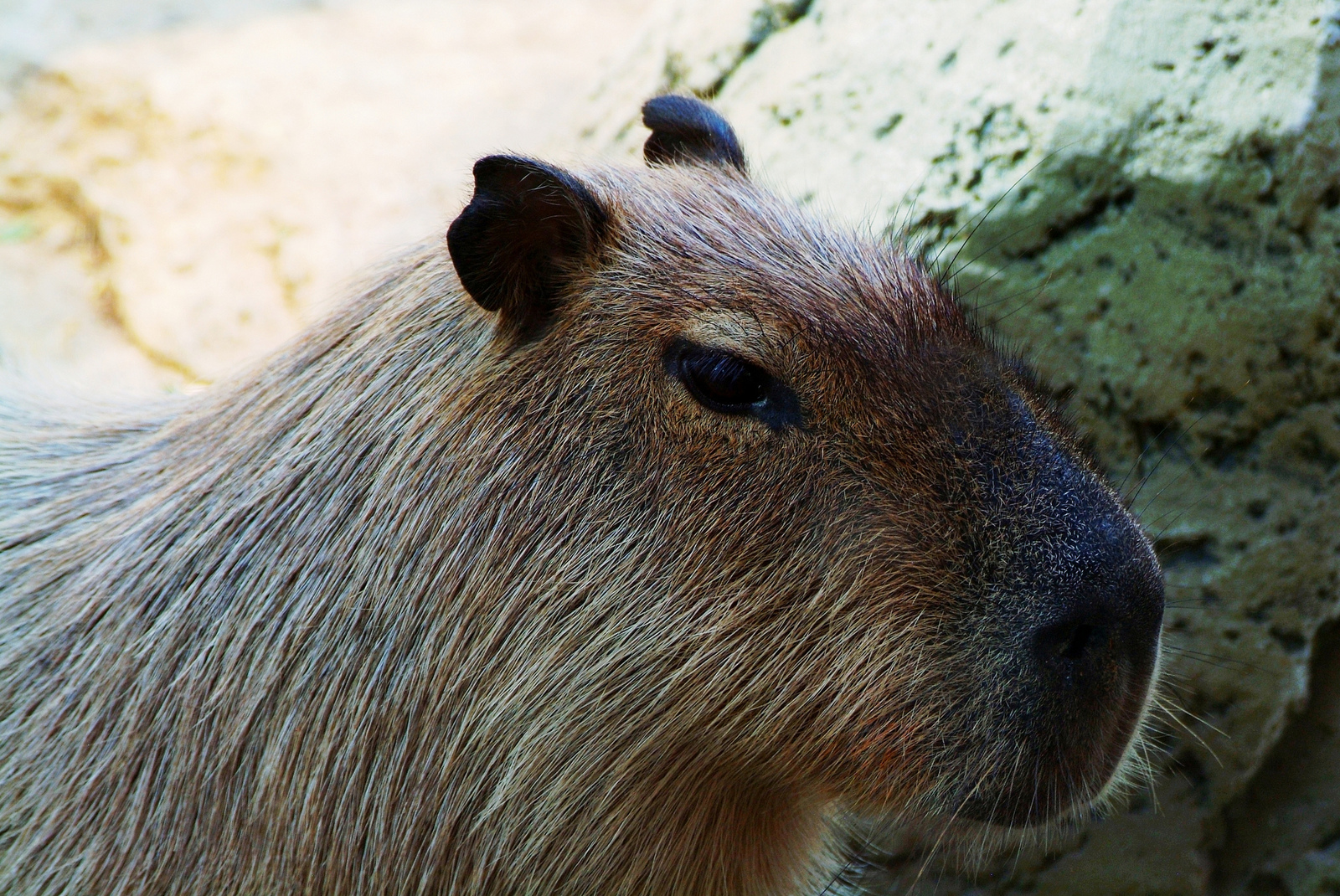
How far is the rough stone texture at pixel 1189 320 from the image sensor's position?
10.6ft

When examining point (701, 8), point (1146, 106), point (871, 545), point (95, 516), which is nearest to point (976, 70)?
point (1146, 106)

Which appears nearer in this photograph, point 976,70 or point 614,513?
point 614,513

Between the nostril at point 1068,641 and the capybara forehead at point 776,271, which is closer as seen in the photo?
the nostril at point 1068,641

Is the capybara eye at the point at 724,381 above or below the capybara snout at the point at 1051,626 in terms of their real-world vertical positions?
above

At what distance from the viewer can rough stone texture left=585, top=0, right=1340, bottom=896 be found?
3221mm

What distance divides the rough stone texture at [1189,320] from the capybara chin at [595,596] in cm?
95

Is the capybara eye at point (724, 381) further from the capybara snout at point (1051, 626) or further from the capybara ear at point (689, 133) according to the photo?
the capybara ear at point (689, 133)

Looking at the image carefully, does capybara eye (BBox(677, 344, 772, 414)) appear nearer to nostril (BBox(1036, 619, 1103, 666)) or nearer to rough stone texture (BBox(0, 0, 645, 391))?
nostril (BBox(1036, 619, 1103, 666))

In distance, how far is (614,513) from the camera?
235 cm

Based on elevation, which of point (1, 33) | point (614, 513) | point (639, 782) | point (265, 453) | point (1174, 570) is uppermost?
point (1, 33)

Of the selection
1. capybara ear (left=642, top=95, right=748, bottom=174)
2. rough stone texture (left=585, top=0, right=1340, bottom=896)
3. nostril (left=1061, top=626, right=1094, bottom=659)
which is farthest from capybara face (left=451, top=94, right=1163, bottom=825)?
rough stone texture (left=585, top=0, right=1340, bottom=896)

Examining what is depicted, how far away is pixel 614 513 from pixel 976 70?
200 centimetres

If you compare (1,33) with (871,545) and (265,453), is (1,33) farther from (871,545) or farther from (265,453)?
(871,545)

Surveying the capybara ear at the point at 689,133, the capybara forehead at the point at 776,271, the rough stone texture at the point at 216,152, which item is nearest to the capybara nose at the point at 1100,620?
the capybara forehead at the point at 776,271
